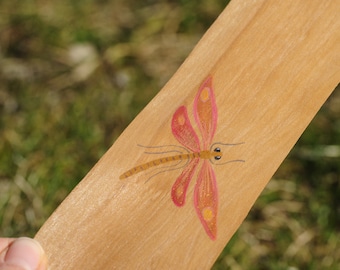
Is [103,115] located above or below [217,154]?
below

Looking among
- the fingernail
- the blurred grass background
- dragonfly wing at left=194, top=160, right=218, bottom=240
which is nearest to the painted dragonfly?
dragonfly wing at left=194, top=160, right=218, bottom=240

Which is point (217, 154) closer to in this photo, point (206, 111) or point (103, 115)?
point (206, 111)

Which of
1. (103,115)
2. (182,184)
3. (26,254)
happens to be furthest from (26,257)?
(103,115)

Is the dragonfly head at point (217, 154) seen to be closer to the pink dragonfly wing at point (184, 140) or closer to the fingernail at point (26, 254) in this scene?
the pink dragonfly wing at point (184, 140)

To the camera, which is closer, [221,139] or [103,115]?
[221,139]

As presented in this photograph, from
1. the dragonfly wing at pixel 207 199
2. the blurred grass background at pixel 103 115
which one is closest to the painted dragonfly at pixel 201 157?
the dragonfly wing at pixel 207 199

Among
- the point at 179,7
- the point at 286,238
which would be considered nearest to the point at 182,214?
the point at 286,238

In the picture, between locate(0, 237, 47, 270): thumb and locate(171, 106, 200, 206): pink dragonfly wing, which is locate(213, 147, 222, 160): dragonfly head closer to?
locate(171, 106, 200, 206): pink dragonfly wing
